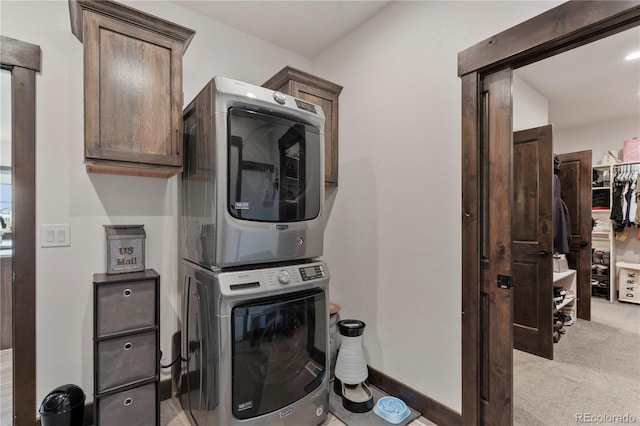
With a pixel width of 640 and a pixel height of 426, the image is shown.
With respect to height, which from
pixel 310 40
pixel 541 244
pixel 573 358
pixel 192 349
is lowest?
pixel 573 358

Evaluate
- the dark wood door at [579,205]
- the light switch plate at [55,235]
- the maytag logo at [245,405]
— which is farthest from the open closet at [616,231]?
the light switch plate at [55,235]

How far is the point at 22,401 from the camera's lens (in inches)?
64.7

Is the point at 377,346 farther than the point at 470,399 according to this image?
Yes

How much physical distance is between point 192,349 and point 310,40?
8.37ft

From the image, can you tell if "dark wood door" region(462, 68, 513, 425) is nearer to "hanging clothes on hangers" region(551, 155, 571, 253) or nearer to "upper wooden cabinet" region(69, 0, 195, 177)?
"upper wooden cabinet" region(69, 0, 195, 177)

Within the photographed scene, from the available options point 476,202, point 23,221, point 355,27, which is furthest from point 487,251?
point 23,221

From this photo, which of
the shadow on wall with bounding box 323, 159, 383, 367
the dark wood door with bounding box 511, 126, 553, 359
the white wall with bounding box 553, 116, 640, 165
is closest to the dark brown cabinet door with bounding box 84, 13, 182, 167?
the shadow on wall with bounding box 323, 159, 383, 367

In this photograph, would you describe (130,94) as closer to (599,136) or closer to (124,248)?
(124,248)

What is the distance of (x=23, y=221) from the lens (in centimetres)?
165

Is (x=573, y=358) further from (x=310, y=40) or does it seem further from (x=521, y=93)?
(x=310, y=40)

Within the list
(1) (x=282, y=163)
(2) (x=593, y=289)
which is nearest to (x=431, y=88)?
(1) (x=282, y=163)

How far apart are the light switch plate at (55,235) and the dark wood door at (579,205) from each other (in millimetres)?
4723

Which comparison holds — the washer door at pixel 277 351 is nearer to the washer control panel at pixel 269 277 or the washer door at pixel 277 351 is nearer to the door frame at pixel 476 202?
the washer control panel at pixel 269 277

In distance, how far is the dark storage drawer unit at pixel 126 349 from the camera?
59.8 inches
